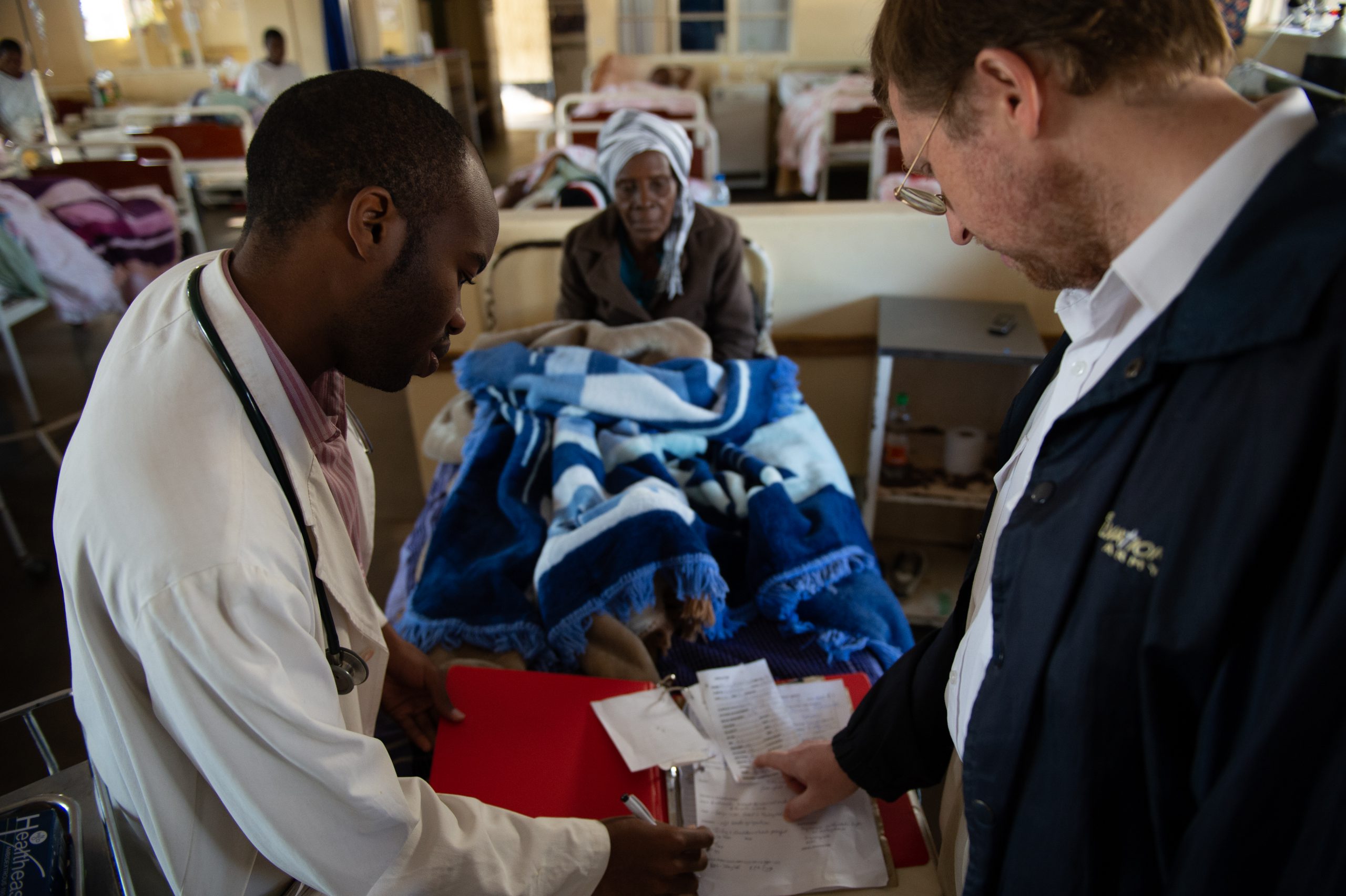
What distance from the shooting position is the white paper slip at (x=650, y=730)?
124 cm

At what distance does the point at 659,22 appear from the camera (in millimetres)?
8672

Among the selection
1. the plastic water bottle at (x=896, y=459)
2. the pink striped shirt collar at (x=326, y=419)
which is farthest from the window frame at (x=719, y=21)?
the pink striped shirt collar at (x=326, y=419)

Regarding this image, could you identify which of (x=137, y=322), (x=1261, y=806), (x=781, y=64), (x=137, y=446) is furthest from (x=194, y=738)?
(x=781, y=64)

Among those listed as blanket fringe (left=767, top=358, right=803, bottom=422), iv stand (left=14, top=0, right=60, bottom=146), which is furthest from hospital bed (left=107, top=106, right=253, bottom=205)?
blanket fringe (left=767, top=358, right=803, bottom=422)

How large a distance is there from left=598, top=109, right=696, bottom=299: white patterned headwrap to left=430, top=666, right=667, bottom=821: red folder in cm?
158

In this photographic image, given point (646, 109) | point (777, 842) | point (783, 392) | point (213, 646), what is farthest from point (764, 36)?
point (213, 646)

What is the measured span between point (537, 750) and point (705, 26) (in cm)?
878

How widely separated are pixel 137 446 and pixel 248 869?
0.45m

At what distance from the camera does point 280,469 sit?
0.85m

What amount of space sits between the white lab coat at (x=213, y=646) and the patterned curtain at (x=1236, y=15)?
11.3ft

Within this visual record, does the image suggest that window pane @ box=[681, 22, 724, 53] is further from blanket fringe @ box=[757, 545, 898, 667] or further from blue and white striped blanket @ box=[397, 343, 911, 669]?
blanket fringe @ box=[757, 545, 898, 667]

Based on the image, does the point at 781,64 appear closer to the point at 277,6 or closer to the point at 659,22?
the point at 659,22

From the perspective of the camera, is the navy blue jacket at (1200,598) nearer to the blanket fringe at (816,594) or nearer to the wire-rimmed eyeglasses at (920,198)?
the wire-rimmed eyeglasses at (920,198)

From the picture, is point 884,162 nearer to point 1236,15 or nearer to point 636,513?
point 1236,15
